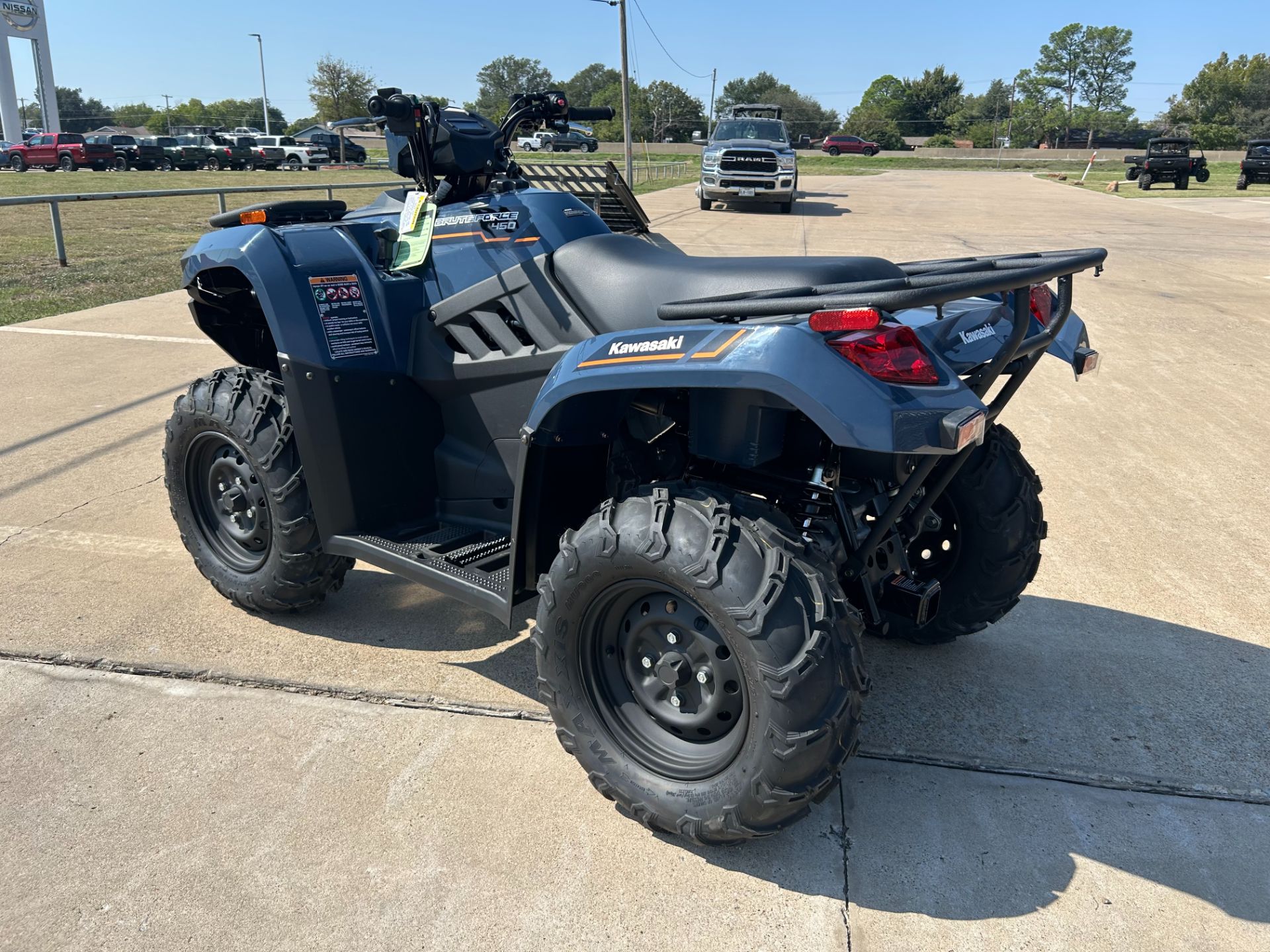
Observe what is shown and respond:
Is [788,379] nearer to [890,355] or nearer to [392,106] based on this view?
[890,355]

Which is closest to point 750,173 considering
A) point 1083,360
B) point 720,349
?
point 1083,360

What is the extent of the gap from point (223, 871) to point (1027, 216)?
77.0 ft

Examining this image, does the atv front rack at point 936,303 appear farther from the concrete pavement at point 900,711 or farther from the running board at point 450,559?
the running board at point 450,559

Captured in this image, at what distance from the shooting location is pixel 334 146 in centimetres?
4738

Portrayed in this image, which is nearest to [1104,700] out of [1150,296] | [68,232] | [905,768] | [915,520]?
[905,768]

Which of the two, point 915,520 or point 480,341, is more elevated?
point 480,341

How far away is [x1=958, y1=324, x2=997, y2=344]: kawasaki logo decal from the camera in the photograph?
268cm

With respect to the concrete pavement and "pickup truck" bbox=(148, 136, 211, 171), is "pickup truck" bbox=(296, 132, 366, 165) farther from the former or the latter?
the concrete pavement

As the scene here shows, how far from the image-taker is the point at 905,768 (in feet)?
9.53

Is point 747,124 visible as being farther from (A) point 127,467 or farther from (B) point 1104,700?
(B) point 1104,700

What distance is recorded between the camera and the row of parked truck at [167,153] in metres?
38.6

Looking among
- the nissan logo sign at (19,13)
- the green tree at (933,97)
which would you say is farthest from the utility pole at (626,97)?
the green tree at (933,97)

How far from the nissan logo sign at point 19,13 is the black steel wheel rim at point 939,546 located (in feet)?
243

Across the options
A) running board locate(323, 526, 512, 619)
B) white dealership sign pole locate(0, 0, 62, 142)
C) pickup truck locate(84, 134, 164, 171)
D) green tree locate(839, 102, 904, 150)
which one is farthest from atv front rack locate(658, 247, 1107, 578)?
green tree locate(839, 102, 904, 150)
